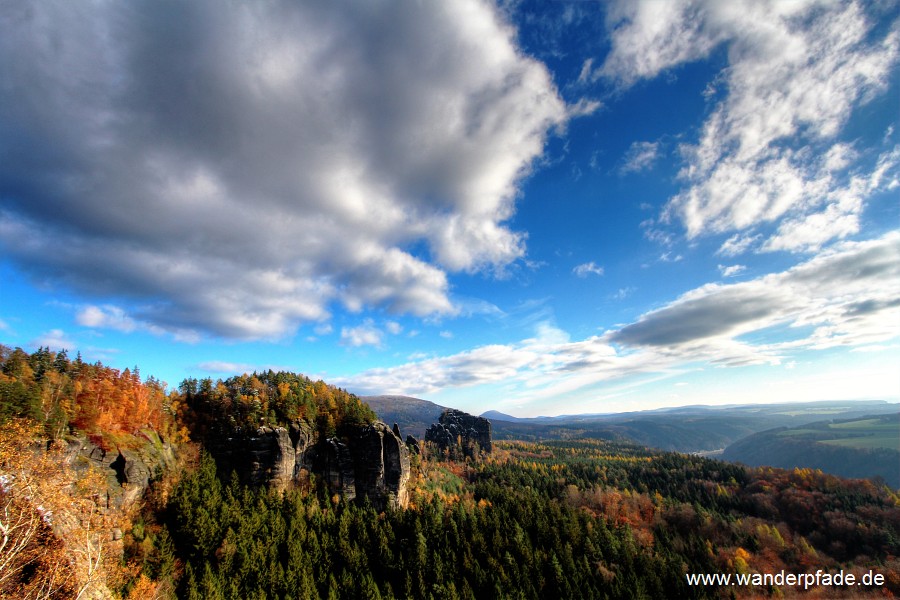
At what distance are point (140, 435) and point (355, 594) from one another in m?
58.4

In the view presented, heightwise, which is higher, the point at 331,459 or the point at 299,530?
the point at 331,459

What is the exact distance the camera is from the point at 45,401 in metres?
66.6

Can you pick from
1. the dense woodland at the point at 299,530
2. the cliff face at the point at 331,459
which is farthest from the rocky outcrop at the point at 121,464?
the cliff face at the point at 331,459

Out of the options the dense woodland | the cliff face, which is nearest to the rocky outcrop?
the dense woodland

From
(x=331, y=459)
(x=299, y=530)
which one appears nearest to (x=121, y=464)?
(x=299, y=530)

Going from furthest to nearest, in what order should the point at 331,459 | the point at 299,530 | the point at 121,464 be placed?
the point at 331,459 < the point at 299,530 < the point at 121,464

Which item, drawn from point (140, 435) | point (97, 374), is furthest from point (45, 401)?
point (97, 374)

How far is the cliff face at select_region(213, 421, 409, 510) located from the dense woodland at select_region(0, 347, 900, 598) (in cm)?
376

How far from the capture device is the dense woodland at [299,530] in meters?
35.1

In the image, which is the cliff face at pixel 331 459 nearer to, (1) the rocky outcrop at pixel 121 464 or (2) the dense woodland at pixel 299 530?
(2) the dense woodland at pixel 299 530

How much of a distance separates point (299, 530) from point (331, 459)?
27.9 metres

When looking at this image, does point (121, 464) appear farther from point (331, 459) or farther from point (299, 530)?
point (331, 459)

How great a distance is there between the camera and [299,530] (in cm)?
7675

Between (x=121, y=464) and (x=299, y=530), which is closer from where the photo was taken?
(x=121, y=464)
